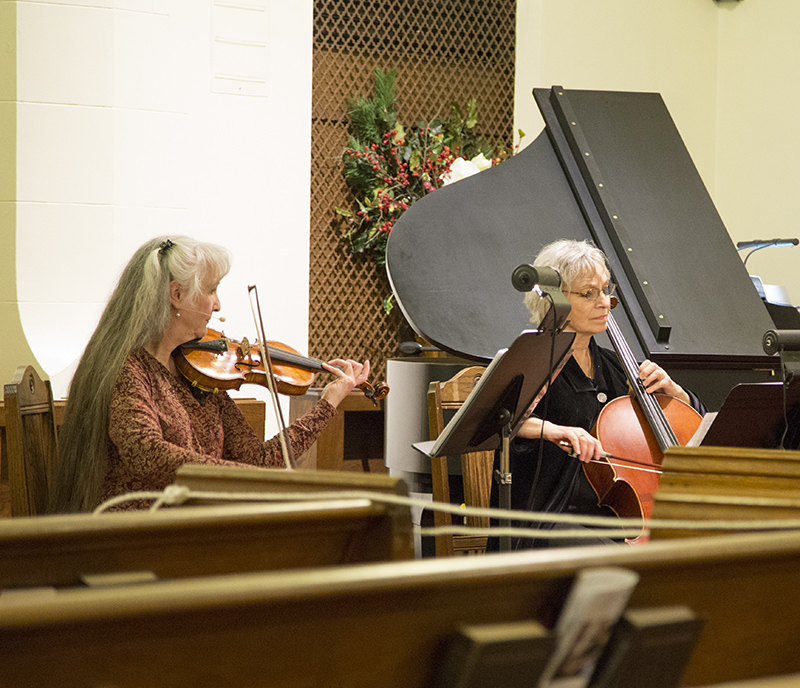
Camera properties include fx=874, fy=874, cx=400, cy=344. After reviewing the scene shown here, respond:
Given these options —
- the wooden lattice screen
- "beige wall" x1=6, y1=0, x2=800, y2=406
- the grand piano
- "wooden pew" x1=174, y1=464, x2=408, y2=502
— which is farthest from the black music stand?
the wooden lattice screen

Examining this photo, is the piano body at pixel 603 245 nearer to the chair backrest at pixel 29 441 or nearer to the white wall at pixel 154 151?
the chair backrest at pixel 29 441

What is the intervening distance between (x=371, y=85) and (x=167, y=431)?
3.22 m

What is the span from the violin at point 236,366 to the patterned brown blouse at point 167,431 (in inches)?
1.8

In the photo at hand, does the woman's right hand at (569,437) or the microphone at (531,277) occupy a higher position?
A: the microphone at (531,277)

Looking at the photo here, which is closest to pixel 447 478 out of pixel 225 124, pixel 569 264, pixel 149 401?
pixel 569 264

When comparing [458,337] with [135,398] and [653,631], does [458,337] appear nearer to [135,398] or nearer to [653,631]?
[135,398]

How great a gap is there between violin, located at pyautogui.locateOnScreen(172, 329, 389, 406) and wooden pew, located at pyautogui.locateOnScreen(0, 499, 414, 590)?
1309 millimetres

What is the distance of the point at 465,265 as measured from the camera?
9.47ft

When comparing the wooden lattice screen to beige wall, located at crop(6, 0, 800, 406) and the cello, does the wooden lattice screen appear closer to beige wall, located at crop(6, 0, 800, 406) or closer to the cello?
beige wall, located at crop(6, 0, 800, 406)

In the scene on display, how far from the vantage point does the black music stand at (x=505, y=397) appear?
1.72 metres

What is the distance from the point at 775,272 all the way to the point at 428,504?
461 cm

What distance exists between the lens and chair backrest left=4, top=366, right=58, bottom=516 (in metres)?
1.75

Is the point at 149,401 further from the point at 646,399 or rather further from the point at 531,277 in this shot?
the point at 646,399

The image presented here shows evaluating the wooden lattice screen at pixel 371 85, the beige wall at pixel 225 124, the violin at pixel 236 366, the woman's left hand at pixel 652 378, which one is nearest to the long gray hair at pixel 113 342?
the violin at pixel 236 366
